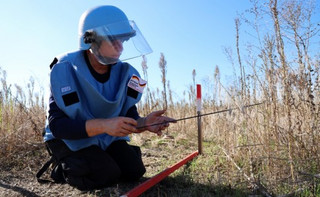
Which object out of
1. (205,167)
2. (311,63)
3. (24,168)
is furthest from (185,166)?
(24,168)

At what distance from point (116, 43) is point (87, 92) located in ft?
1.44

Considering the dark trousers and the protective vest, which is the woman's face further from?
the dark trousers

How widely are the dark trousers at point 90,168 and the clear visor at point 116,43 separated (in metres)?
0.72

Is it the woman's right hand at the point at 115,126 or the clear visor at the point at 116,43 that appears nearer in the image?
the woman's right hand at the point at 115,126

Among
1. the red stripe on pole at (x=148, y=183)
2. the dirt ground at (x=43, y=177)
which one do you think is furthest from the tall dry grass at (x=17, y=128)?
the red stripe on pole at (x=148, y=183)

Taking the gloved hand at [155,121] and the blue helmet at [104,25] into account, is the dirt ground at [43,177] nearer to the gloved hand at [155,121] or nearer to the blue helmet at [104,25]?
the gloved hand at [155,121]

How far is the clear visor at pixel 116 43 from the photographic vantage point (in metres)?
1.86

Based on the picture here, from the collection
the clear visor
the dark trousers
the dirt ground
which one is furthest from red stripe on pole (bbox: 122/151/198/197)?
the clear visor

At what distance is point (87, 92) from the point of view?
208 cm

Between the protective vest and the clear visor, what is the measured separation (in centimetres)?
24

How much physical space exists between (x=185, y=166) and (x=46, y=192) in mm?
1194

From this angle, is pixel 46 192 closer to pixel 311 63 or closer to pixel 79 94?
pixel 79 94

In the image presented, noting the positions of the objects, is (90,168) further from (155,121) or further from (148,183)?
(155,121)

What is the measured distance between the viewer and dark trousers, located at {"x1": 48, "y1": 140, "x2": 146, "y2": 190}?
2.10 meters
